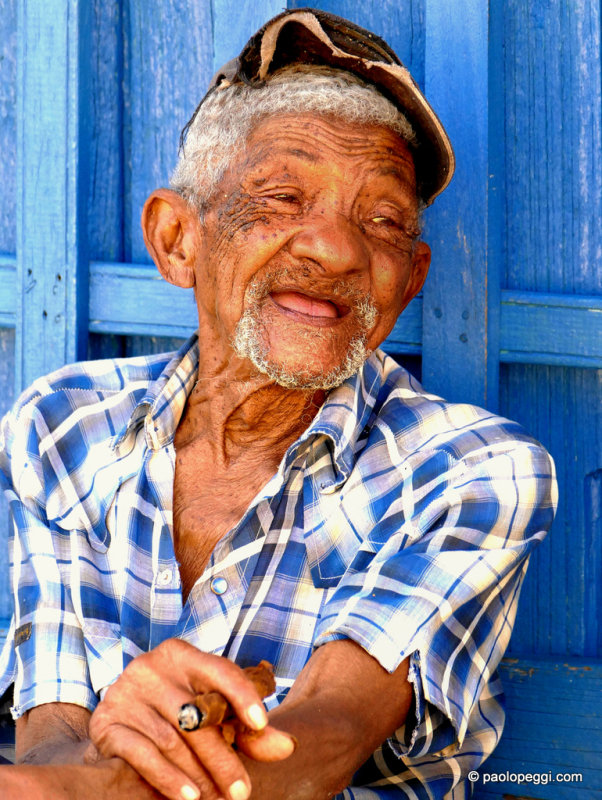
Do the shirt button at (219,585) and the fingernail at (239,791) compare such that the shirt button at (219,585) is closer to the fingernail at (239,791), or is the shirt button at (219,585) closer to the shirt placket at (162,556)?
the shirt placket at (162,556)

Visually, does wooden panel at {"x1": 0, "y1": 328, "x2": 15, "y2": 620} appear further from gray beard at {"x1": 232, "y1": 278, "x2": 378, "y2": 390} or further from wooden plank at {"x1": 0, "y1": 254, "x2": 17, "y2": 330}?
gray beard at {"x1": 232, "y1": 278, "x2": 378, "y2": 390}

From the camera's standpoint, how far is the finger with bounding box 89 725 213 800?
141cm

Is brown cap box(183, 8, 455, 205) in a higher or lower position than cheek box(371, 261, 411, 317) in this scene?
higher

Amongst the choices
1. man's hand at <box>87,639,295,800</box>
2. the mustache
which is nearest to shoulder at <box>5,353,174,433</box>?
the mustache

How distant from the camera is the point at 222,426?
97.0 inches

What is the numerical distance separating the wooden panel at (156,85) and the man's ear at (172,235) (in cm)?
26

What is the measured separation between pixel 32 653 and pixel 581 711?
4.46 ft

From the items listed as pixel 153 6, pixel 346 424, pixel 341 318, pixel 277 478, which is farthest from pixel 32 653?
pixel 153 6

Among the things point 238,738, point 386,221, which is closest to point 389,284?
point 386,221

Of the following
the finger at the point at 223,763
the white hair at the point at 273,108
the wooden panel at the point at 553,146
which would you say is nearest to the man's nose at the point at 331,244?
the white hair at the point at 273,108

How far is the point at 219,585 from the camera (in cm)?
211

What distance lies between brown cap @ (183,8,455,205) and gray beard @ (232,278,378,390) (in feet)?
1.44

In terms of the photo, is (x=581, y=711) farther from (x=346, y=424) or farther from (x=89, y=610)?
(x=89, y=610)

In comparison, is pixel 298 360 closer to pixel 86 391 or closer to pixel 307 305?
pixel 307 305
